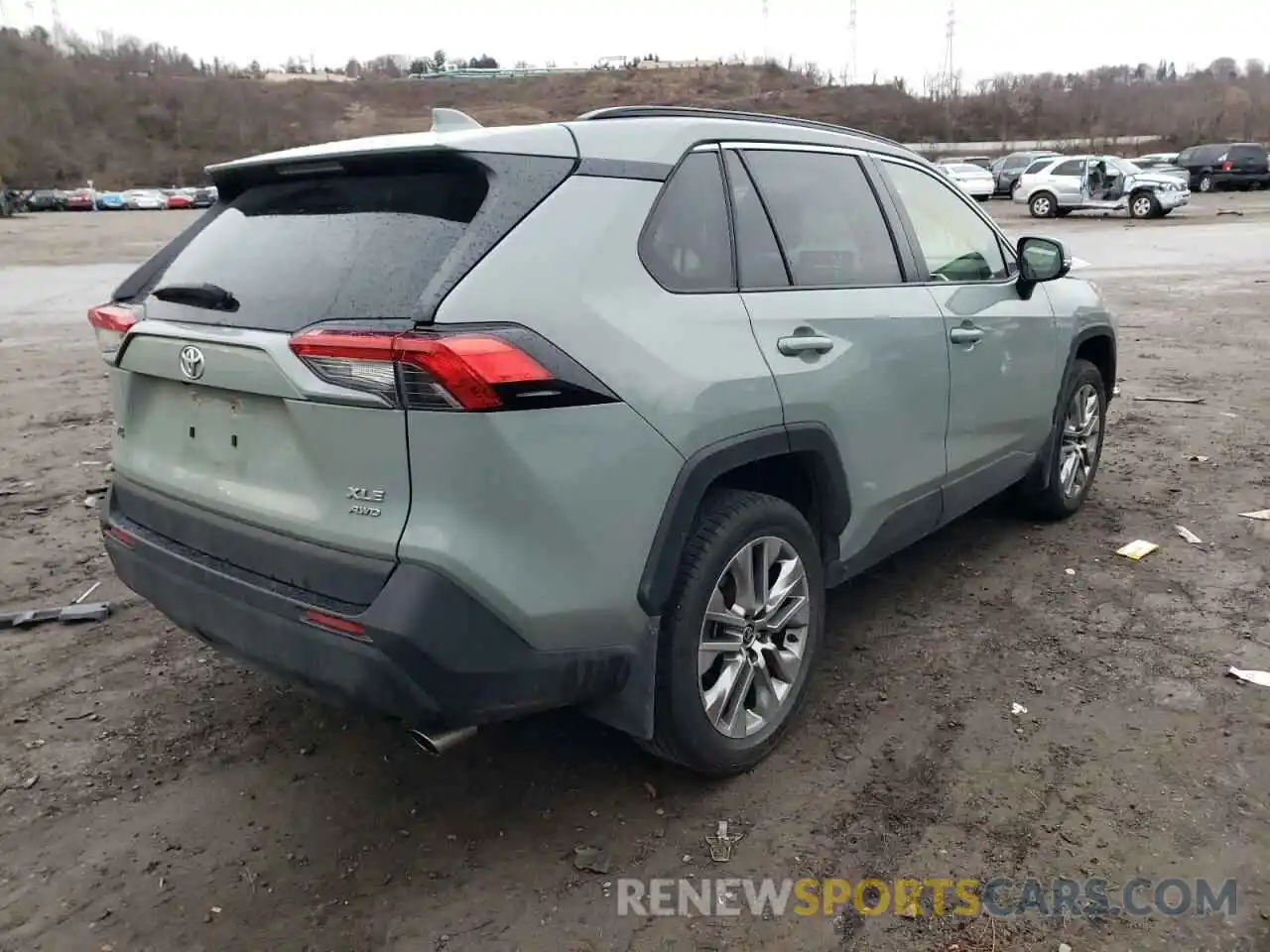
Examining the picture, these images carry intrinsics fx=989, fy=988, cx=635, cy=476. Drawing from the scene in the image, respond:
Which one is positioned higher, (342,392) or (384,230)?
(384,230)

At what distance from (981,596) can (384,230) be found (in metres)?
3.07

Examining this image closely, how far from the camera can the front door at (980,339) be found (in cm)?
387

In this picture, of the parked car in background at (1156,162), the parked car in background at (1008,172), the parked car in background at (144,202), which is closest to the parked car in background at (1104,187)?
the parked car in background at (1008,172)

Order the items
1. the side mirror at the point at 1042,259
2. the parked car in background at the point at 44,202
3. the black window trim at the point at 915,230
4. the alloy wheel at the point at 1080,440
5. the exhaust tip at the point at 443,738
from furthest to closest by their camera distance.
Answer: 1. the parked car in background at the point at 44,202
2. the alloy wheel at the point at 1080,440
3. the side mirror at the point at 1042,259
4. the black window trim at the point at 915,230
5. the exhaust tip at the point at 443,738

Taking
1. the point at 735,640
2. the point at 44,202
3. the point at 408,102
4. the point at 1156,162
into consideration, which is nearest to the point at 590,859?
the point at 735,640

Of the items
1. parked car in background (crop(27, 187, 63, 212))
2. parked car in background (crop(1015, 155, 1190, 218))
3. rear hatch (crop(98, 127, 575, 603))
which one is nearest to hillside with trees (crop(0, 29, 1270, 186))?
parked car in background (crop(27, 187, 63, 212))

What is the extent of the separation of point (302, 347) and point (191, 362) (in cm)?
47

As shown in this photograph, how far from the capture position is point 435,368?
218 centimetres

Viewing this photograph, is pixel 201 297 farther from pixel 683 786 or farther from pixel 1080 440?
pixel 1080 440

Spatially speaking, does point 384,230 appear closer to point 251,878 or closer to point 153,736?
point 251,878

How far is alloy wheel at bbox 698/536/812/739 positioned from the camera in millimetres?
2912

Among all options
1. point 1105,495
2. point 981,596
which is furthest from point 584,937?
point 1105,495

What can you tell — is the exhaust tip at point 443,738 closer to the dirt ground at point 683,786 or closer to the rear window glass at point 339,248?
the dirt ground at point 683,786

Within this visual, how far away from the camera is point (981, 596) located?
4.34 m
